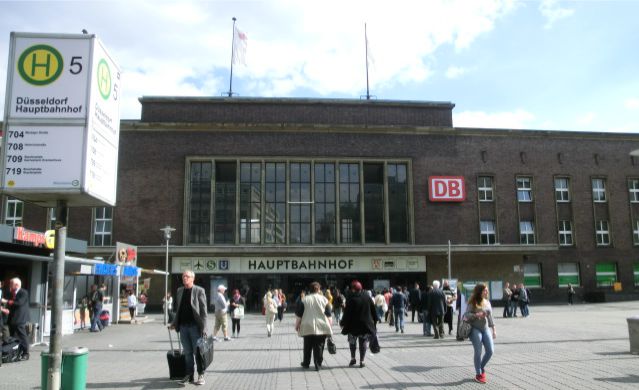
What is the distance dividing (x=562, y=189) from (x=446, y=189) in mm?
10081

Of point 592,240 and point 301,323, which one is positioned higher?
point 592,240

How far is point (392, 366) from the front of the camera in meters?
11.9

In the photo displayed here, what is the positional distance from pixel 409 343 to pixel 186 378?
28.9 ft

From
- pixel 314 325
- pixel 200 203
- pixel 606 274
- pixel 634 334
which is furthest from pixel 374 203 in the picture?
pixel 314 325

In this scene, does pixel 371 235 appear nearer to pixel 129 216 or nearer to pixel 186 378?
pixel 129 216

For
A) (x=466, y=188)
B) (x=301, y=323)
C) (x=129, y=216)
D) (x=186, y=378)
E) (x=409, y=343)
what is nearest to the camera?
(x=186, y=378)

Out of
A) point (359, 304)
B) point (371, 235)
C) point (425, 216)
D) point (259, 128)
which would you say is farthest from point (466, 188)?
point (359, 304)

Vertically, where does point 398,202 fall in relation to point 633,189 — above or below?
below

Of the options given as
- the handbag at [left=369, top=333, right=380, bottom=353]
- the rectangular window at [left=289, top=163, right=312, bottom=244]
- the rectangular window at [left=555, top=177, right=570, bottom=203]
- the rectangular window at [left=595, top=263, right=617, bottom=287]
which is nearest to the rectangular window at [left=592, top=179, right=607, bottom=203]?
the rectangular window at [left=555, top=177, right=570, bottom=203]

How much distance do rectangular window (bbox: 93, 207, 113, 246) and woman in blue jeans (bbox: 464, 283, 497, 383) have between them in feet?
117

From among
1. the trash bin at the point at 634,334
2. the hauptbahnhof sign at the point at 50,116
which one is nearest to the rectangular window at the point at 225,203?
the trash bin at the point at 634,334

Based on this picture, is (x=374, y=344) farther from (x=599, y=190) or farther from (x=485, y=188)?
(x=599, y=190)

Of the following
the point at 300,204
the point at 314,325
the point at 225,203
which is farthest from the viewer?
the point at 300,204

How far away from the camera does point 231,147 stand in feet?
141
